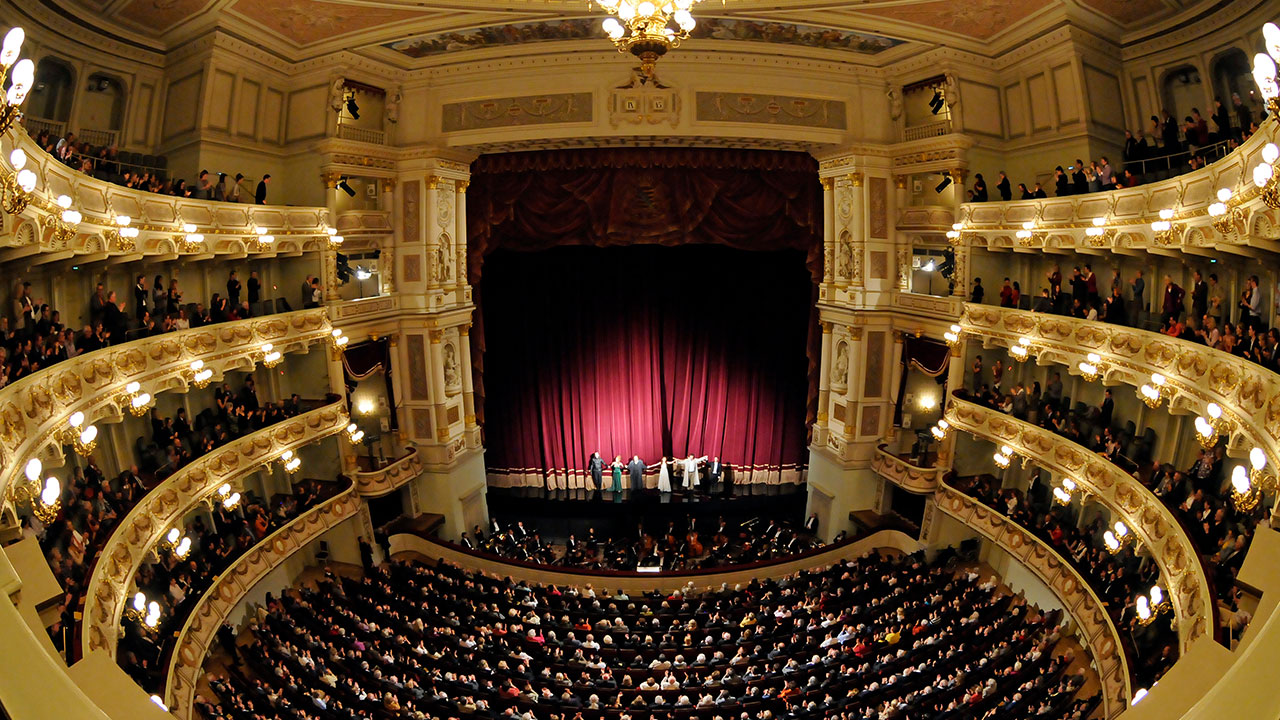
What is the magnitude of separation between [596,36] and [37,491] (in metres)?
14.4

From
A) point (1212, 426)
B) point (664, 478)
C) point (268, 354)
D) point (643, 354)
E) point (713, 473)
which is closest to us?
point (1212, 426)

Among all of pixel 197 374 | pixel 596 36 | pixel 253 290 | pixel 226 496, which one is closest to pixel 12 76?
pixel 197 374

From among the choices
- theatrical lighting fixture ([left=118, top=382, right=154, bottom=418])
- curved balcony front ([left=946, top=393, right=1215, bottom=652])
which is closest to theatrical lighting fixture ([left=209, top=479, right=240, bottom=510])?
theatrical lighting fixture ([left=118, top=382, right=154, bottom=418])

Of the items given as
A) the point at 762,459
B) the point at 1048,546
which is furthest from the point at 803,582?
the point at 762,459

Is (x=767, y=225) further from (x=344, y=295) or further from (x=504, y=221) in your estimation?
(x=344, y=295)

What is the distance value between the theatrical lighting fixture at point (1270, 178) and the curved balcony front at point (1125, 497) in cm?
489

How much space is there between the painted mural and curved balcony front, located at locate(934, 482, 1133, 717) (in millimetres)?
10096

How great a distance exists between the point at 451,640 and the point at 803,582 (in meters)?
7.63

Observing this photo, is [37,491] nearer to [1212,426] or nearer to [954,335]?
[1212,426]

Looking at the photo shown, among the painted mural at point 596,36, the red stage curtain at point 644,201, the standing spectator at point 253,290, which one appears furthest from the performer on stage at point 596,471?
the painted mural at point 596,36

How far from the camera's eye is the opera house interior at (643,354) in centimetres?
1216

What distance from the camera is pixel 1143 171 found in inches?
595

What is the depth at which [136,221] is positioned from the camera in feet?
43.7

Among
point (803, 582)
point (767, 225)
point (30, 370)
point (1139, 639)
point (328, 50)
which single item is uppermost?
point (328, 50)
